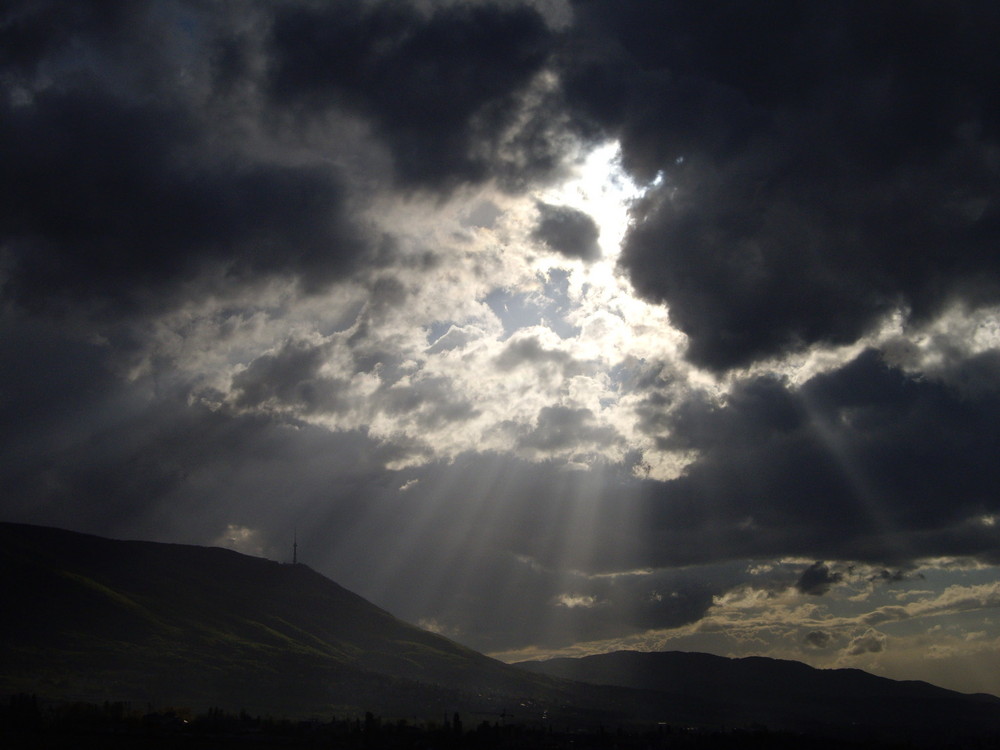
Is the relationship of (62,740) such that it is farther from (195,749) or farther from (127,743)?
(195,749)

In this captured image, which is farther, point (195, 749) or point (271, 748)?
point (271, 748)

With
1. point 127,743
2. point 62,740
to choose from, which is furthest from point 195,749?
point 62,740

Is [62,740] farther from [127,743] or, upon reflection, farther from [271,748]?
[271,748]

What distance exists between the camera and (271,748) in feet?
653

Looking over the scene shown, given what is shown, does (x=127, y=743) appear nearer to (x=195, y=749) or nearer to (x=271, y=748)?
(x=195, y=749)

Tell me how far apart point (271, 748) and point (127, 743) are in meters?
35.5

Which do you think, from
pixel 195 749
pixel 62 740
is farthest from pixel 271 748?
pixel 62 740

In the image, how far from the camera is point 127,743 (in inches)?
7032

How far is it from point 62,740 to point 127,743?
18.2 metres

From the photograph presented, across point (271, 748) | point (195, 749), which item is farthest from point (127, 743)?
point (271, 748)

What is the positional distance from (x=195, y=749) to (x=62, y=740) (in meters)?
36.2

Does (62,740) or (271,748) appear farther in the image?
(271,748)

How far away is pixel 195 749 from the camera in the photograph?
174 m

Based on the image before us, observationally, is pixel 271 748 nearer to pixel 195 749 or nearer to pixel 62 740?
pixel 195 749
